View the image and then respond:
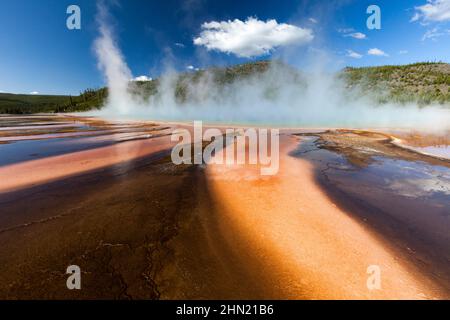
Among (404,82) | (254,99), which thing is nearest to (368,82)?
(404,82)

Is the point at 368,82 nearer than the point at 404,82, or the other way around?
the point at 404,82

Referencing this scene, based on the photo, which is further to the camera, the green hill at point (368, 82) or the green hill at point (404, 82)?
the green hill at point (368, 82)

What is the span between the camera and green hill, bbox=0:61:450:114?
137 ft

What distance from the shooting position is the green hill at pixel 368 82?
137 feet

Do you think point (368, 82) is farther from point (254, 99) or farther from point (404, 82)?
point (254, 99)

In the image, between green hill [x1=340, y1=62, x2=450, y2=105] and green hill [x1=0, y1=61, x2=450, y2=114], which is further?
green hill [x1=0, y1=61, x2=450, y2=114]

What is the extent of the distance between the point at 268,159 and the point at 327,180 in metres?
2.66

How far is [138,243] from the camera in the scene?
3.68m

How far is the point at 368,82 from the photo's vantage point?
54000mm

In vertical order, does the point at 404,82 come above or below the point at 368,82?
below
